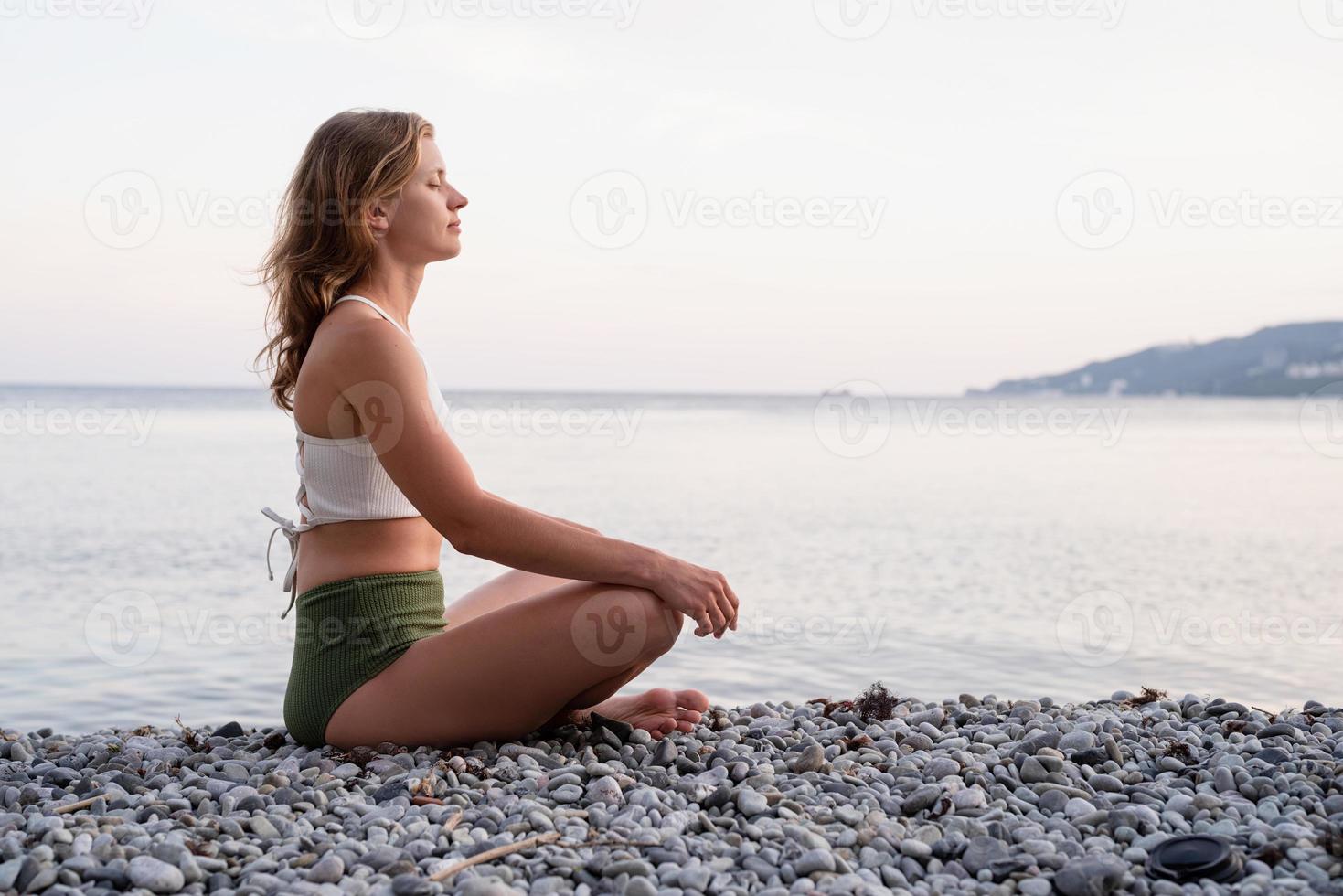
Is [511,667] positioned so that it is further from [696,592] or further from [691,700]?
[691,700]

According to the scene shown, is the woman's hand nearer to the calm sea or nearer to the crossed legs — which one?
the crossed legs

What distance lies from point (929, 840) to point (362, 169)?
2491 millimetres

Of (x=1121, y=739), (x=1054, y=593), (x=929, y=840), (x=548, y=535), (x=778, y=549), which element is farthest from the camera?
(x=778, y=549)

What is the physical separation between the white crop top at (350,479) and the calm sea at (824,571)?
1098mm

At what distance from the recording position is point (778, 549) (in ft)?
35.3

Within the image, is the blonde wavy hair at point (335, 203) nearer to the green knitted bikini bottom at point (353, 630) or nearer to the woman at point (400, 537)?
the woman at point (400, 537)

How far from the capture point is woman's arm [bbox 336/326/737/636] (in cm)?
311

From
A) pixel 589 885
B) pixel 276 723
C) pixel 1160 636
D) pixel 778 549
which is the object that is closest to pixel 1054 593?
pixel 1160 636

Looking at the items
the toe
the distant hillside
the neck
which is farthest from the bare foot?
the distant hillside

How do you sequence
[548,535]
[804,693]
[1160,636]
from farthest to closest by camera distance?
[1160,636] → [804,693] → [548,535]

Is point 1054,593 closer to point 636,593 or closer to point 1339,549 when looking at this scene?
point 1339,549

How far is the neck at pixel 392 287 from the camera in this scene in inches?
136

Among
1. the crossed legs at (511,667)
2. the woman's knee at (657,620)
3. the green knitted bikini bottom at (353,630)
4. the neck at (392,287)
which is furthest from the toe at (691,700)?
the neck at (392,287)

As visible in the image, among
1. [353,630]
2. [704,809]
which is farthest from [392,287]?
[704,809]
